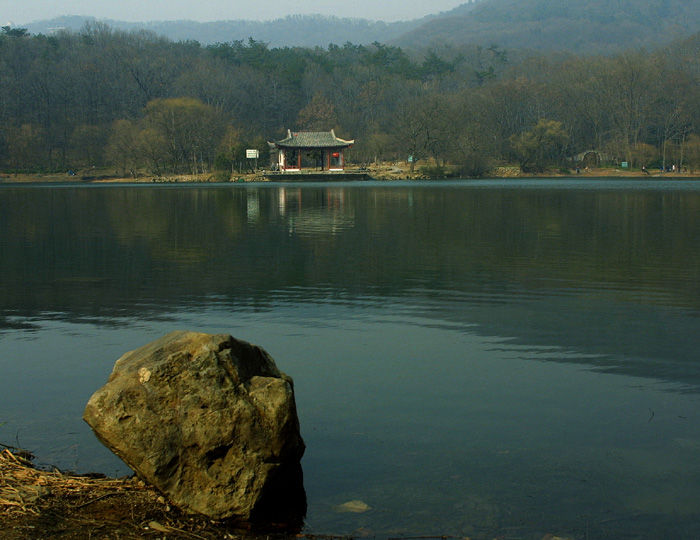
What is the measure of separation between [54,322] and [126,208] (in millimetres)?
30024

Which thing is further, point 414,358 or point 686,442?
point 414,358

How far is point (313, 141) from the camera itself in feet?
294

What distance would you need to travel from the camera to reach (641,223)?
28781mm

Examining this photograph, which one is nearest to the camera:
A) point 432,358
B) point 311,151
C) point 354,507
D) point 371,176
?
point 354,507

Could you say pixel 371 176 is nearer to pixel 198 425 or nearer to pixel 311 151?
pixel 311 151

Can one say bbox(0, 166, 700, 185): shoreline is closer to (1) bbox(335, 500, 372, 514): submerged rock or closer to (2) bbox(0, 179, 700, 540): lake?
(2) bbox(0, 179, 700, 540): lake

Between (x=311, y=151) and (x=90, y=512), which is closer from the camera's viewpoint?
(x=90, y=512)

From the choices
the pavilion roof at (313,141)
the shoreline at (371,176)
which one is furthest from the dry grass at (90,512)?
the pavilion roof at (313,141)

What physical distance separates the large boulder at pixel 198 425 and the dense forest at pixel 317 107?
84212 millimetres

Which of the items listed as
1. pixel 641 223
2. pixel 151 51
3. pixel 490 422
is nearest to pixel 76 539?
pixel 490 422

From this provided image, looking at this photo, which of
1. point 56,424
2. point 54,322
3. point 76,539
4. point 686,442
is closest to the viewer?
point 76,539

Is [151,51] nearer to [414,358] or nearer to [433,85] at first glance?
[433,85]

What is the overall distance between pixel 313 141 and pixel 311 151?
1.32 meters

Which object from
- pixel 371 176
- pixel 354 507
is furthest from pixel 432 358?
pixel 371 176
